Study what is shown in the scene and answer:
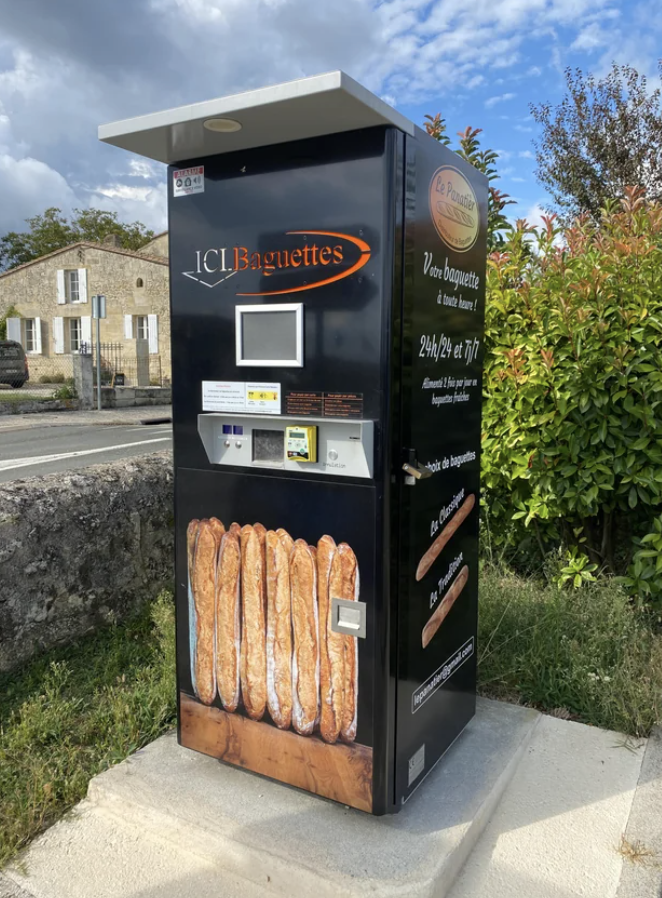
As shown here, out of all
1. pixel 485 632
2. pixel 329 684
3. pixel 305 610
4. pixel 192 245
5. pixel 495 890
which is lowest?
pixel 495 890

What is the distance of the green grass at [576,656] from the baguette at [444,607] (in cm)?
80

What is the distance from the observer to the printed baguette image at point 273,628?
2184 mm

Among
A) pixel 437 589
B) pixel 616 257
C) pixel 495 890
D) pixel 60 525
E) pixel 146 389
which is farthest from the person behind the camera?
pixel 146 389

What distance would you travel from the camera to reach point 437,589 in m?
2.40

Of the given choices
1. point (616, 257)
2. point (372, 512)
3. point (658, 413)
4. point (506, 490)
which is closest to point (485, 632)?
point (506, 490)

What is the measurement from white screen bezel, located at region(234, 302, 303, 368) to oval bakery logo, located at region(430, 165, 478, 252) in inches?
21.8

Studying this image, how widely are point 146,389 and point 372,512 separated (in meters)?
17.6

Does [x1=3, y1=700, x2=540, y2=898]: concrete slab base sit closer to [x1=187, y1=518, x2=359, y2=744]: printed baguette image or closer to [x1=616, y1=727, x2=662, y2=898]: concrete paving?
[x1=187, y1=518, x2=359, y2=744]: printed baguette image

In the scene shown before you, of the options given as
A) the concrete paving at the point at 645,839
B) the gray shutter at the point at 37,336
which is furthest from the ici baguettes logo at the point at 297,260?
the gray shutter at the point at 37,336

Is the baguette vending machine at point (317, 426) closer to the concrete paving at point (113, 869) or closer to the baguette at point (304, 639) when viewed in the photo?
the baguette at point (304, 639)

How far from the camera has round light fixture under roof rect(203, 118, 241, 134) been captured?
1995 millimetres

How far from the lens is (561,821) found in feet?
7.55

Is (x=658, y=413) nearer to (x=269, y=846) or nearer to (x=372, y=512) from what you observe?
(x=372, y=512)

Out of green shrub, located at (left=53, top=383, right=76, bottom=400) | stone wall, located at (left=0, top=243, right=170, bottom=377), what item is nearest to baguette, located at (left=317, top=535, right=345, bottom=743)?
green shrub, located at (left=53, top=383, right=76, bottom=400)
